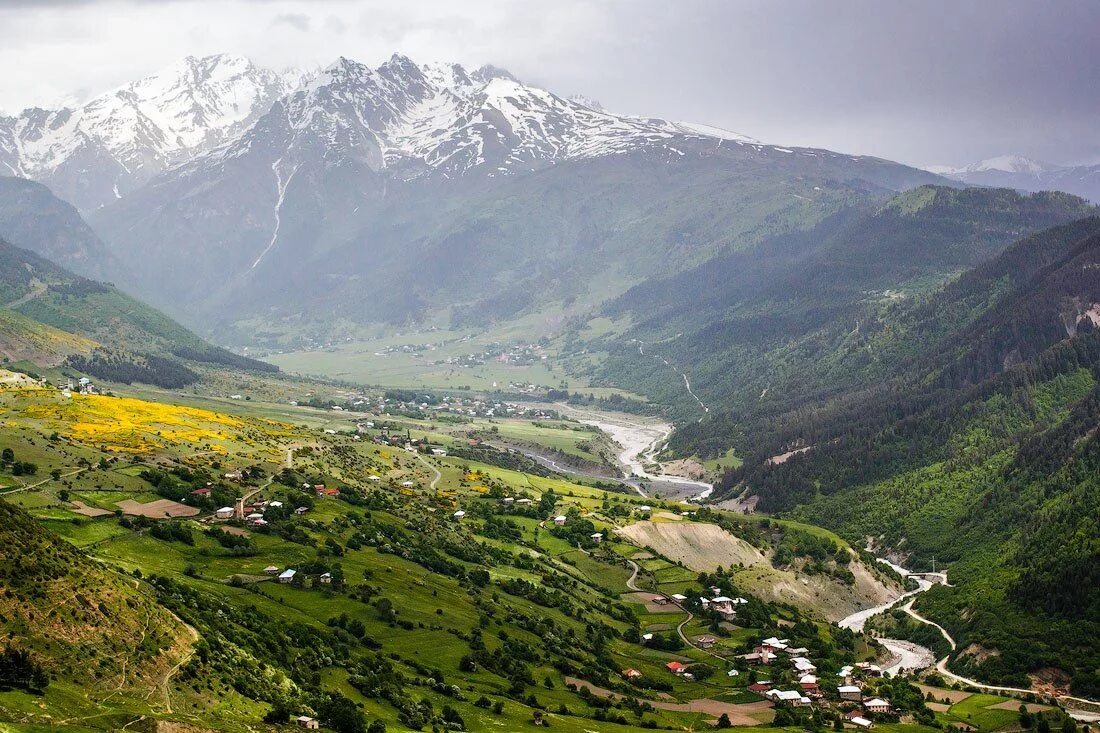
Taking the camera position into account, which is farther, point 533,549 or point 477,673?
point 533,549

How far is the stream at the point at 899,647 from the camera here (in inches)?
5802

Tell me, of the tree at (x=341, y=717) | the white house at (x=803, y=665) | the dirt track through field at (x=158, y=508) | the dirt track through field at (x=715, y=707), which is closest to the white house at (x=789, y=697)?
the dirt track through field at (x=715, y=707)

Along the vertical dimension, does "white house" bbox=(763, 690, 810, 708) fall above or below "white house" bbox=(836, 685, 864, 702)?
below

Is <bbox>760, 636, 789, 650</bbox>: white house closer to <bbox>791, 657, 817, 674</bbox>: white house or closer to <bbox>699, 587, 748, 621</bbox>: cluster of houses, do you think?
<bbox>791, 657, 817, 674</bbox>: white house

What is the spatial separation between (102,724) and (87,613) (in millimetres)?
16066

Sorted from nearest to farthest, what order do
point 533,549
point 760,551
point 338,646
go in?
point 338,646
point 533,549
point 760,551

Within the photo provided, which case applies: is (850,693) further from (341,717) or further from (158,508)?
(158,508)

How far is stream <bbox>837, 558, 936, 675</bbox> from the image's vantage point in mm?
147375

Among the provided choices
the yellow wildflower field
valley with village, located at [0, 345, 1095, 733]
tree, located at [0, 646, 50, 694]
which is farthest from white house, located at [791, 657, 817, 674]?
the yellow wildflower field

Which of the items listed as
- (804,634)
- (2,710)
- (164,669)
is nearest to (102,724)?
(2,710)

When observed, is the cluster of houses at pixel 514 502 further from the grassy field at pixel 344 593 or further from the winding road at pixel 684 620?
the winding road at pixel 684 620

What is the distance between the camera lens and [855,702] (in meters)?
120

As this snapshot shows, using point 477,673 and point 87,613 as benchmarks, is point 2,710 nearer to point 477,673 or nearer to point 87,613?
point 87,613

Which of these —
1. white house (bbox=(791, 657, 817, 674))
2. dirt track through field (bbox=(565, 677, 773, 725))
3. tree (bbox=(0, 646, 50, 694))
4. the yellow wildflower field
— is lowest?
dirt track through field (bbox=(565, 677, 773, 725))
